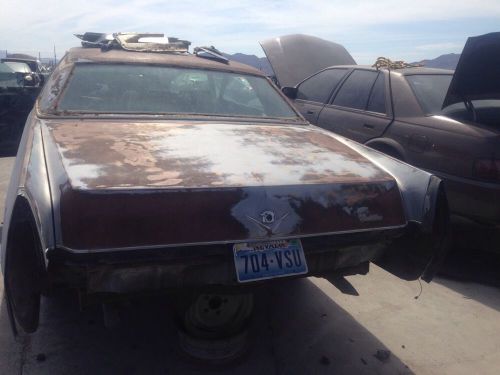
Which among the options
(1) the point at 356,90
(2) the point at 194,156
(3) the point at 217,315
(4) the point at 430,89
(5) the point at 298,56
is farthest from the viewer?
(5) the point at 298,56

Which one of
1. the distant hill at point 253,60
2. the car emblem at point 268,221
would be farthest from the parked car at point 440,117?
the distant hill at point 253,60

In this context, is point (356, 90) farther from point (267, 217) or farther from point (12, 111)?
point (12, 111)

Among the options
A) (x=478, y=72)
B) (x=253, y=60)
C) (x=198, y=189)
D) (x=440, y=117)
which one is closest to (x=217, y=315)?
(x=198, y=189)

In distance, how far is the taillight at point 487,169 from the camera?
3381 millimetres

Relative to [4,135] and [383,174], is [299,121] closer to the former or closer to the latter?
[383,174]

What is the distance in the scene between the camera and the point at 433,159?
12.5ft

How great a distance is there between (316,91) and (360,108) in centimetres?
101

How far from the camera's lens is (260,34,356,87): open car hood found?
23.1ft

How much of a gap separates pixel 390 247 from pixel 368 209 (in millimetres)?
387

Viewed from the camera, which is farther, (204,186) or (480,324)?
(480,324)

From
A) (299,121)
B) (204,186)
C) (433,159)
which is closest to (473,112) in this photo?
(433,159)

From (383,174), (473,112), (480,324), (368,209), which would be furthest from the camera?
(473,112)

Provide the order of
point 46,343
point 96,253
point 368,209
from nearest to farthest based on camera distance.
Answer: point 96,253, point 368,209, point 46,343

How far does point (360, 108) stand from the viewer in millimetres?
4859
